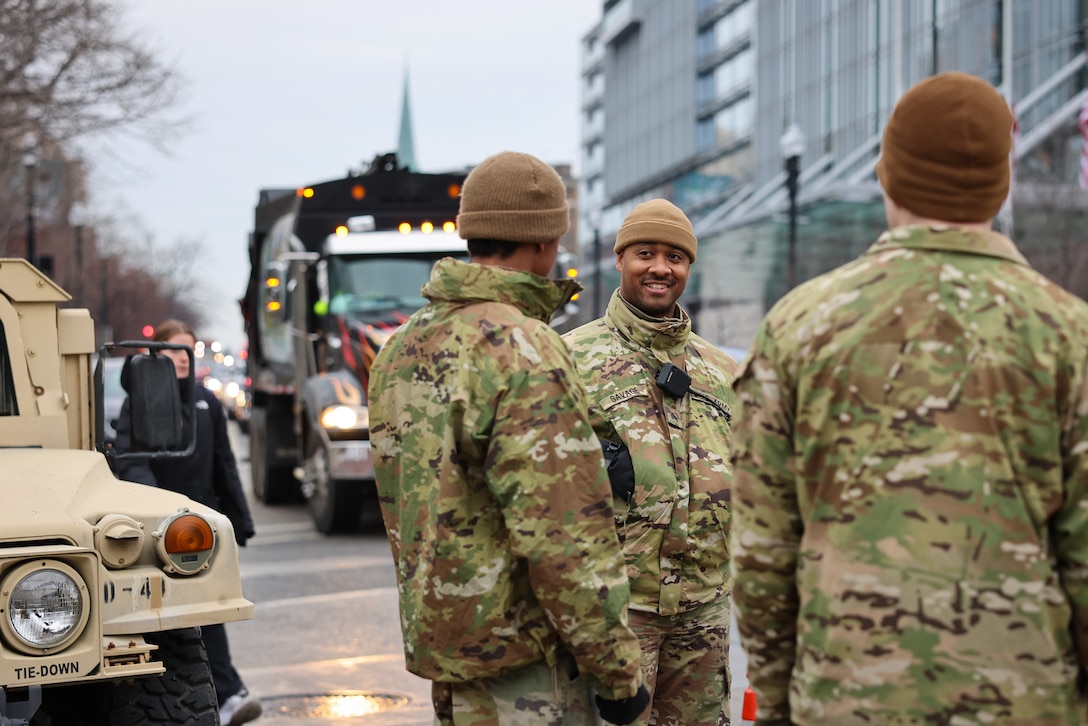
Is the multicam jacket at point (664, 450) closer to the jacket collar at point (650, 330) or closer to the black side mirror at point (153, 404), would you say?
the jacket collar at point (650, 330)

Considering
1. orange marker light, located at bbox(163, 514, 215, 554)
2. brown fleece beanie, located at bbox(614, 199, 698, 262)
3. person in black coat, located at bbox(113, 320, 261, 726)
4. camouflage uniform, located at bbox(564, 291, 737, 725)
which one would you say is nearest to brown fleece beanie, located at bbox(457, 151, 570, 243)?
camouflage uniform, located at bbox(564, 291, 737, 725)

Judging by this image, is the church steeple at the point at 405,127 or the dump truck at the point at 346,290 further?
the church steeple at the point at 405,127

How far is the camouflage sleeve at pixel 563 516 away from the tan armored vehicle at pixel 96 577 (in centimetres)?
178

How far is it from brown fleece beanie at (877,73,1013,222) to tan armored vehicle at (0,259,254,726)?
2746 millimetres

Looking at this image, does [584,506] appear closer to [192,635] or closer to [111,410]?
[192,635]

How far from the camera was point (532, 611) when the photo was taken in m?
3.19

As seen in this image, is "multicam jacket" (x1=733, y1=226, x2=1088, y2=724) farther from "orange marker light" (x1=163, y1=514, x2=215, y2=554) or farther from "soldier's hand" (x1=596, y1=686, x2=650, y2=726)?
"orange marker light" (x1=163, y1=514, x2=215, y2=554)

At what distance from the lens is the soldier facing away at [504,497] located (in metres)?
3.08

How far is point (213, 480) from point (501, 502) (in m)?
4.56

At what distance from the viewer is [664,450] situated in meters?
4.24

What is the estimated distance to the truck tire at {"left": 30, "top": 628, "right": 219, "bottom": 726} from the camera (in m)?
4.63

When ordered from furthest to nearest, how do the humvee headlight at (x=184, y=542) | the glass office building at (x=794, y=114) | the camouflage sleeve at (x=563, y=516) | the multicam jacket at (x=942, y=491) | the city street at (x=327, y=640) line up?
1. the glass office building at (x=794, y=114)
2. the city street at (x=327, y=640)
3. the humvee headlight at (x=184, y=542)
4. the camouflage sleeve at (x=563, y=516)
5. the multicam jacket at (x=942, y=491)

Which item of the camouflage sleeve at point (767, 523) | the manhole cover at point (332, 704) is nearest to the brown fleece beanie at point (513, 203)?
the camouflage sleeve at point (767, 523)

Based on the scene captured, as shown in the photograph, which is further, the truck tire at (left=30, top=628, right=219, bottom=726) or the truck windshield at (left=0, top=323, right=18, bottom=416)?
the truck windshield at (left=0, top=323, right=18, bottom=416)
